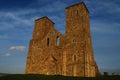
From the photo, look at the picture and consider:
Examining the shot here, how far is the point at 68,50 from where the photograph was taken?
3023cm

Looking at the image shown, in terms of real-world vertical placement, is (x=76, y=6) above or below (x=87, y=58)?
above

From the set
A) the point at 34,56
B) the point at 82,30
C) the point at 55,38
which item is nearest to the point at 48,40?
the point at 55,38

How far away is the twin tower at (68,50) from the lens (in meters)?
28.6

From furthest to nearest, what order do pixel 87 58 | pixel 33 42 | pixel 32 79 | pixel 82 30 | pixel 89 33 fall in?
pixel 33 42, pixel 89 33, pixel 82 30, pixel 87 58, pixel 32 79

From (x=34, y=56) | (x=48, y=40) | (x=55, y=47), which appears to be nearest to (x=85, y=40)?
(x=55, y=47)

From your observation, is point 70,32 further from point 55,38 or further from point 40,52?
point 40,52

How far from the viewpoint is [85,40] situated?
29.3 meters

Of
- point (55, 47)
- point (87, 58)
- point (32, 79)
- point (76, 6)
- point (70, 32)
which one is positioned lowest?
point (32, 79)

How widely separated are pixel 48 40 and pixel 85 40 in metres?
8.82

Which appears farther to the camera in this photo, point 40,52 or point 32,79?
point 40,52

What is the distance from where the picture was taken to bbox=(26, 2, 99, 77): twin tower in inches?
1126

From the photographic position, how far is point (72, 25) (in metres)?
31.8

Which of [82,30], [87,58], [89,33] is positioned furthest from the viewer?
[89,33]

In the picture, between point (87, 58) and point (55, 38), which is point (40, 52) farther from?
point (87, 58)
